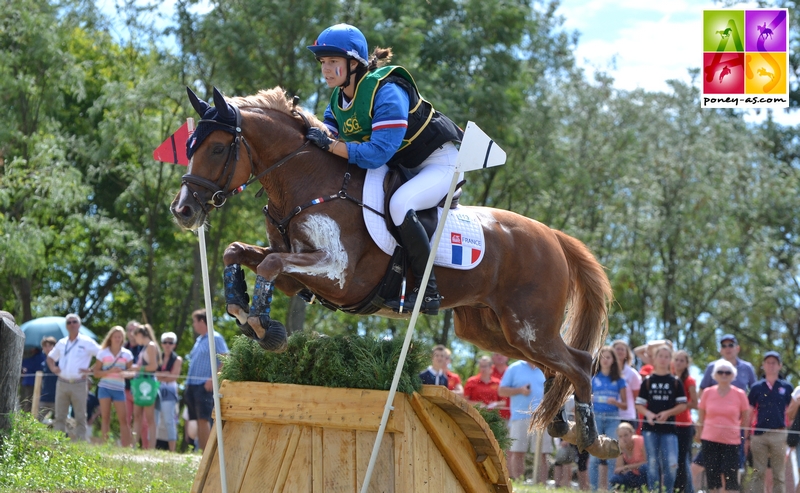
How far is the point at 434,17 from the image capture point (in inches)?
748

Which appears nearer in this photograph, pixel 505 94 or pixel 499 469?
pixel 499 469

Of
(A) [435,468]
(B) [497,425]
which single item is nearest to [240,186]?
(A) [435,468]

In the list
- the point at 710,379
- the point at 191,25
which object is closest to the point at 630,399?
the point at 710,379

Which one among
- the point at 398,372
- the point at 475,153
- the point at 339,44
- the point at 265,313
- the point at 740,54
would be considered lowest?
the point at 398,372

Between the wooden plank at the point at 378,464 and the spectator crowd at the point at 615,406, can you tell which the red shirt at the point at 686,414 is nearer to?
the spectator crowd at the point at 615,406

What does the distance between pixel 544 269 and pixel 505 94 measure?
1252 centimetres

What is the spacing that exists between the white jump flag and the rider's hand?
80 cm

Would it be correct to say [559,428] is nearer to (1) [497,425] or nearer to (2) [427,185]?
(1) [497,425]

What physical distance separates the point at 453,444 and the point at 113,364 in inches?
277

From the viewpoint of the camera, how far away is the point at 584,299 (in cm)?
673

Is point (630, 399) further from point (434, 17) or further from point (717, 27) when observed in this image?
point (434, 17)

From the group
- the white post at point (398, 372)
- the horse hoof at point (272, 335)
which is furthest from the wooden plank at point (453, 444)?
the horse hoof at point (272, 335)

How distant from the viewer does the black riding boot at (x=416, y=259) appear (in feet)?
16.9

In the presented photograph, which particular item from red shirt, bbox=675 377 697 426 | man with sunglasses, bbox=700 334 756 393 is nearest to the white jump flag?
red shirt, bbox=675 377 697 426
